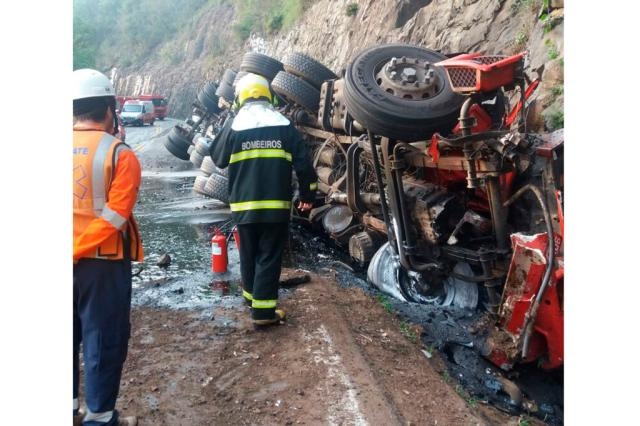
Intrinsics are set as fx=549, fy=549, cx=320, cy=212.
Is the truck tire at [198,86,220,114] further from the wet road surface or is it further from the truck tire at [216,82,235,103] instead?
the wet road surface

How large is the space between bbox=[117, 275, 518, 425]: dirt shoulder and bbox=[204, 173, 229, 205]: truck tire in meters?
3.42

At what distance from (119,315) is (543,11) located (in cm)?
520

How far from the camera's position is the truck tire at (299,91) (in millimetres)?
5988

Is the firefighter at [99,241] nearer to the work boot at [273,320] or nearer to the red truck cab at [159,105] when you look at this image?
the work boot at [273,320]

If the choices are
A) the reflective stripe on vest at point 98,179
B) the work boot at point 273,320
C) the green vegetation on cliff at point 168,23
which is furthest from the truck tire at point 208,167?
the green vegetation on cliff at point 168,23

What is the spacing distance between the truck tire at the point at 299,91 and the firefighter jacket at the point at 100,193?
390 cm

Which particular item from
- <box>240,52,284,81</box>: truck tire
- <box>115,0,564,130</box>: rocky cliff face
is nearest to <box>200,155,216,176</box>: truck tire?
<box>240,52,284,81</box>: truck tire

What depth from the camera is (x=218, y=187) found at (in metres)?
7.29

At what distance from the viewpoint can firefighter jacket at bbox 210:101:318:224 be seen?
3.57 meters

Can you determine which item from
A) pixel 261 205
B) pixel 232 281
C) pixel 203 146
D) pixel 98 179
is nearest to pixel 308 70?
pixel 232 281

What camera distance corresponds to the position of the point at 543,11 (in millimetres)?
5617
